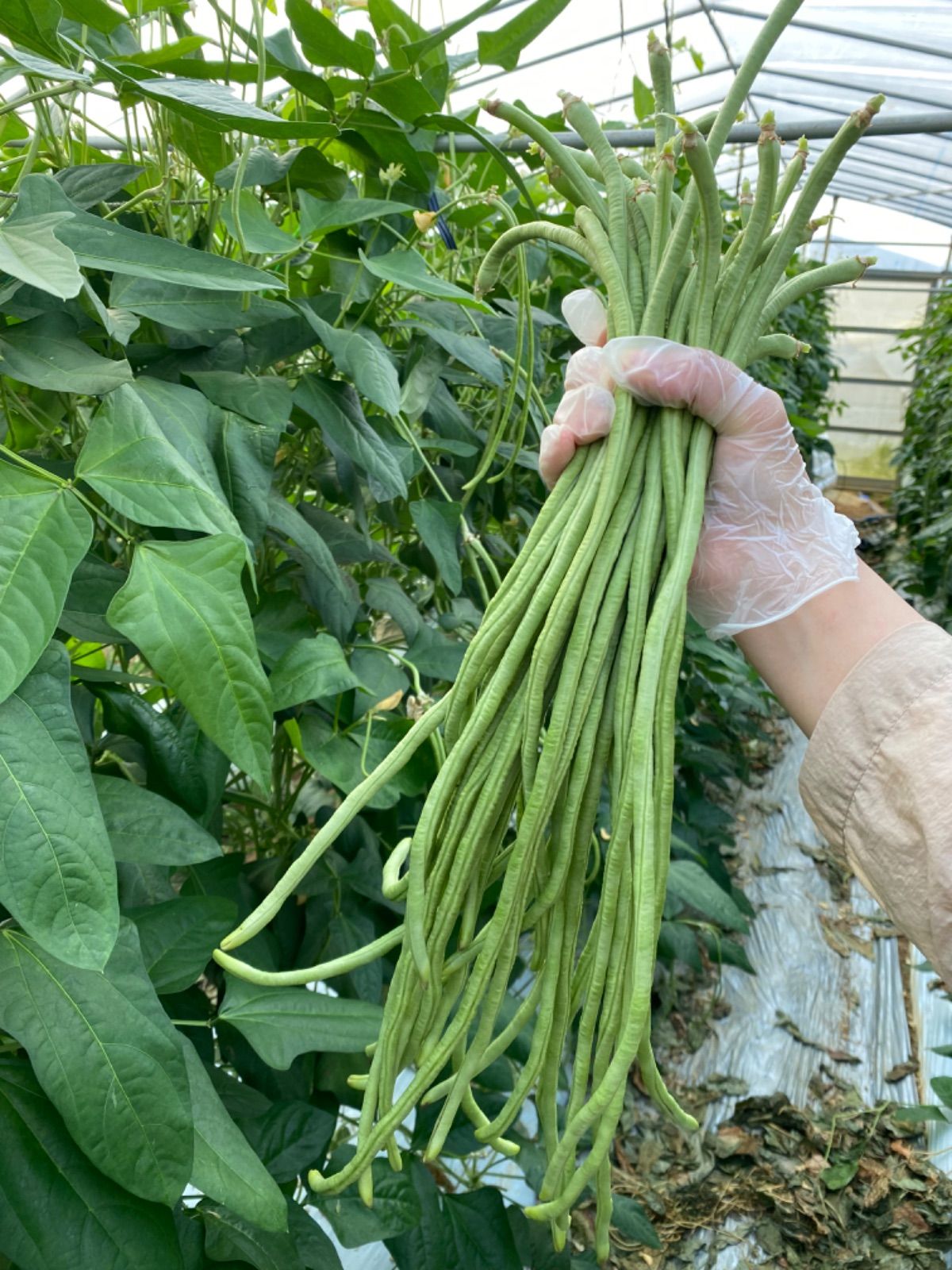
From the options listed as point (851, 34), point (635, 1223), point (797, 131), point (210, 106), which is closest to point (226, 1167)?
point (210, 106)

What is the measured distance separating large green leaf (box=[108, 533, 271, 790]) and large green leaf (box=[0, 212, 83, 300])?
14 centimetres

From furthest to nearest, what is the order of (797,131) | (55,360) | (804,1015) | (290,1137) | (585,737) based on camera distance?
1. (804,1015)
2. (797,131)
3. (290,1137)
4. (55,360)
5. (585,737)

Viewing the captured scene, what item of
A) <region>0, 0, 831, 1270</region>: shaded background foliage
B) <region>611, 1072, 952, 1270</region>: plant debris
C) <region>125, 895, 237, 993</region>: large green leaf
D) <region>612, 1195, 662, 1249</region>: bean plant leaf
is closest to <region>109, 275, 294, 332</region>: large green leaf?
<region>0, 0, 831, 1270</region>: shaded background foliage

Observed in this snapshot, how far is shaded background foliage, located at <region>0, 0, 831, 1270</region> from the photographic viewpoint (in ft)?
1.58

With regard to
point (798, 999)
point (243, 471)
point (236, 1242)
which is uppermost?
point (243, 471)

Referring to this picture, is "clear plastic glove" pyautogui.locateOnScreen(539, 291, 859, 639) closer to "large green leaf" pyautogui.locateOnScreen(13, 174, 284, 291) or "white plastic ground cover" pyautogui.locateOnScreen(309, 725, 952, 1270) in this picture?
"large green leaf" pyautogui.locateOnScreen(13, 174, 284, 291)

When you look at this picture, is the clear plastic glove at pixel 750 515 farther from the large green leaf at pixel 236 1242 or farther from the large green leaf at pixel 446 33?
the large green leaf at pixel 236 1242

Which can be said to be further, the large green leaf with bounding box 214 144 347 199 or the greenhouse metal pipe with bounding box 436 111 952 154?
the greenhouse metal pipe with bounding box 436 111 952 154

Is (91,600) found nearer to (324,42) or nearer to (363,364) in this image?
(363,364)

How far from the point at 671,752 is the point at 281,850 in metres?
0.62

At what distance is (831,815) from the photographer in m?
0.65

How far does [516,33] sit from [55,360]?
1.50 feet

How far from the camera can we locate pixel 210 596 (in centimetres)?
52

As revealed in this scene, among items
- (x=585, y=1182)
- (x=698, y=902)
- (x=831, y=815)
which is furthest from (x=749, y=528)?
(x=698, y=902)
